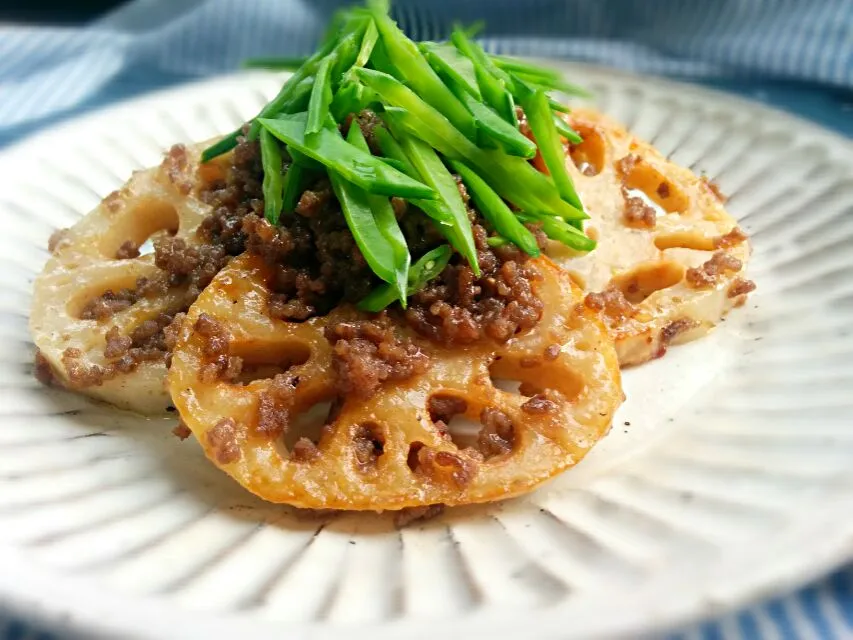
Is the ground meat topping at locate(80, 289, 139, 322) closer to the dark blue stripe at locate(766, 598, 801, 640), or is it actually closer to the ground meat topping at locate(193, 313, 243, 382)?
the ground meat topping at locate(193, 313, 243, 382)

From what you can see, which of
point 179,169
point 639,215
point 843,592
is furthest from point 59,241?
point 843,592

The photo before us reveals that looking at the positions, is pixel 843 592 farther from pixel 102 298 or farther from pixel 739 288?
pixel 102 298

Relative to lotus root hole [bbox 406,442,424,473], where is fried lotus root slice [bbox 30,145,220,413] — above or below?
above

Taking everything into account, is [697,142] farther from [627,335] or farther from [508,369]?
[508,369]

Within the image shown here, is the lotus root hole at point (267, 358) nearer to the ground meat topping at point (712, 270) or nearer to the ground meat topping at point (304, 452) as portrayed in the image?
the ground meat topping at point (304, 452)

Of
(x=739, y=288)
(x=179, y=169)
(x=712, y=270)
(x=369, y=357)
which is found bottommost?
(x=739, y=288)

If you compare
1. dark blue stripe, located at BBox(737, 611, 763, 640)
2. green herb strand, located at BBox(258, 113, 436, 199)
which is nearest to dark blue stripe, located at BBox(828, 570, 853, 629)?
dark blue stripe, located at BBox(737, 611, 763, 640)
